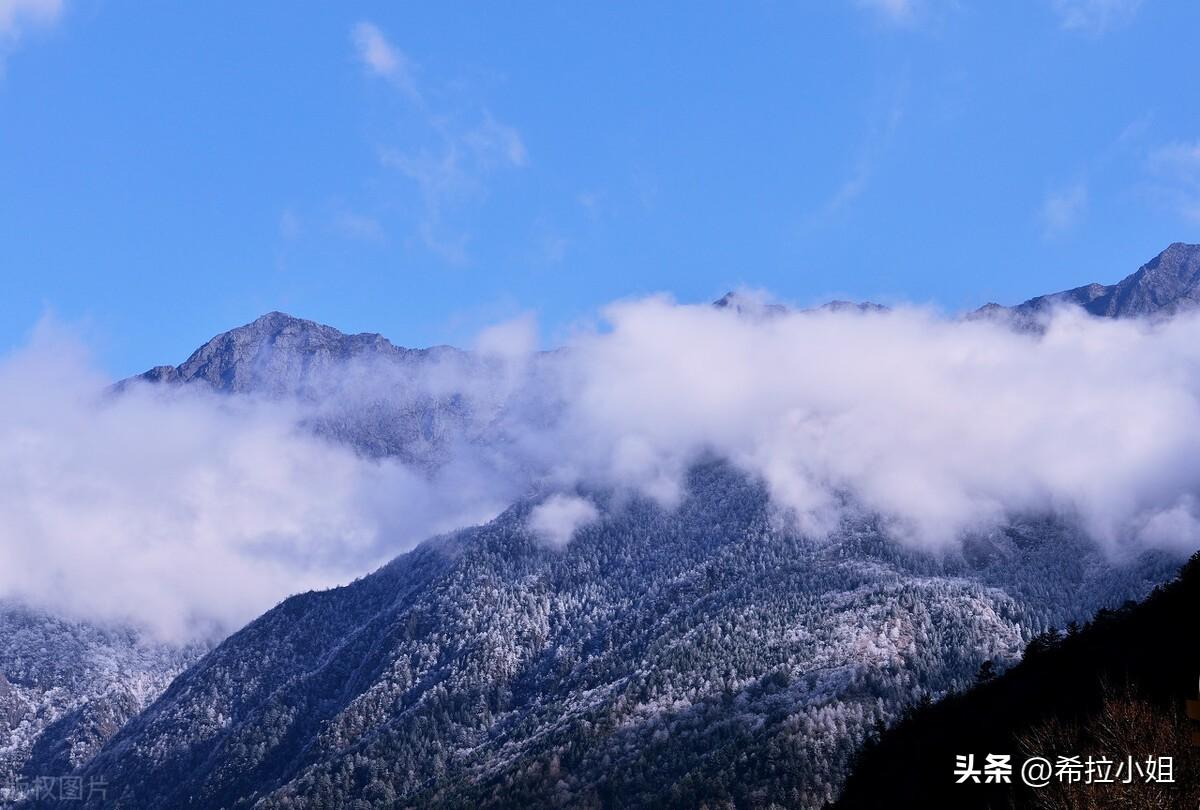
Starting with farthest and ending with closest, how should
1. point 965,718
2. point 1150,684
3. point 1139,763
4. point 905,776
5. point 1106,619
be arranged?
1. point 1106,619
2. point 965,718
3. point 905,776
4. point 1150,684
5. point 1139,763

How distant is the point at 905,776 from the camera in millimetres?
122500

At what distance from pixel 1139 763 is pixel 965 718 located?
83801 mm

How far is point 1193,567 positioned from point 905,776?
42.9 meters

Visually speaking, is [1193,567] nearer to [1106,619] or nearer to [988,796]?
[1106,619]

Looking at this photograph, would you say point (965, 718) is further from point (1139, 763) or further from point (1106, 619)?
point (1139, 763)

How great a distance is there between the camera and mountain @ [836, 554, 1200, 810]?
55.0 meters

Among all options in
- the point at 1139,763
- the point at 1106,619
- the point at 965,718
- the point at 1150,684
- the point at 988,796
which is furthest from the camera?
the point at 1106,619

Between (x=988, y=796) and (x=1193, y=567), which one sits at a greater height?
(x=1193, y=567)

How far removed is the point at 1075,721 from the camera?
8719cm

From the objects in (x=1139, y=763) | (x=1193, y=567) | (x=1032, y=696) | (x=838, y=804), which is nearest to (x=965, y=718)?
(x=1032, y=696)

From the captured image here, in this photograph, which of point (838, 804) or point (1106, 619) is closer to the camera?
point (838, 804)

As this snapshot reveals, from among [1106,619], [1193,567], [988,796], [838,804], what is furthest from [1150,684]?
[1106,619]

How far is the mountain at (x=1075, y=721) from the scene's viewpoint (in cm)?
5500

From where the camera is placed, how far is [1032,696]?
413ft
